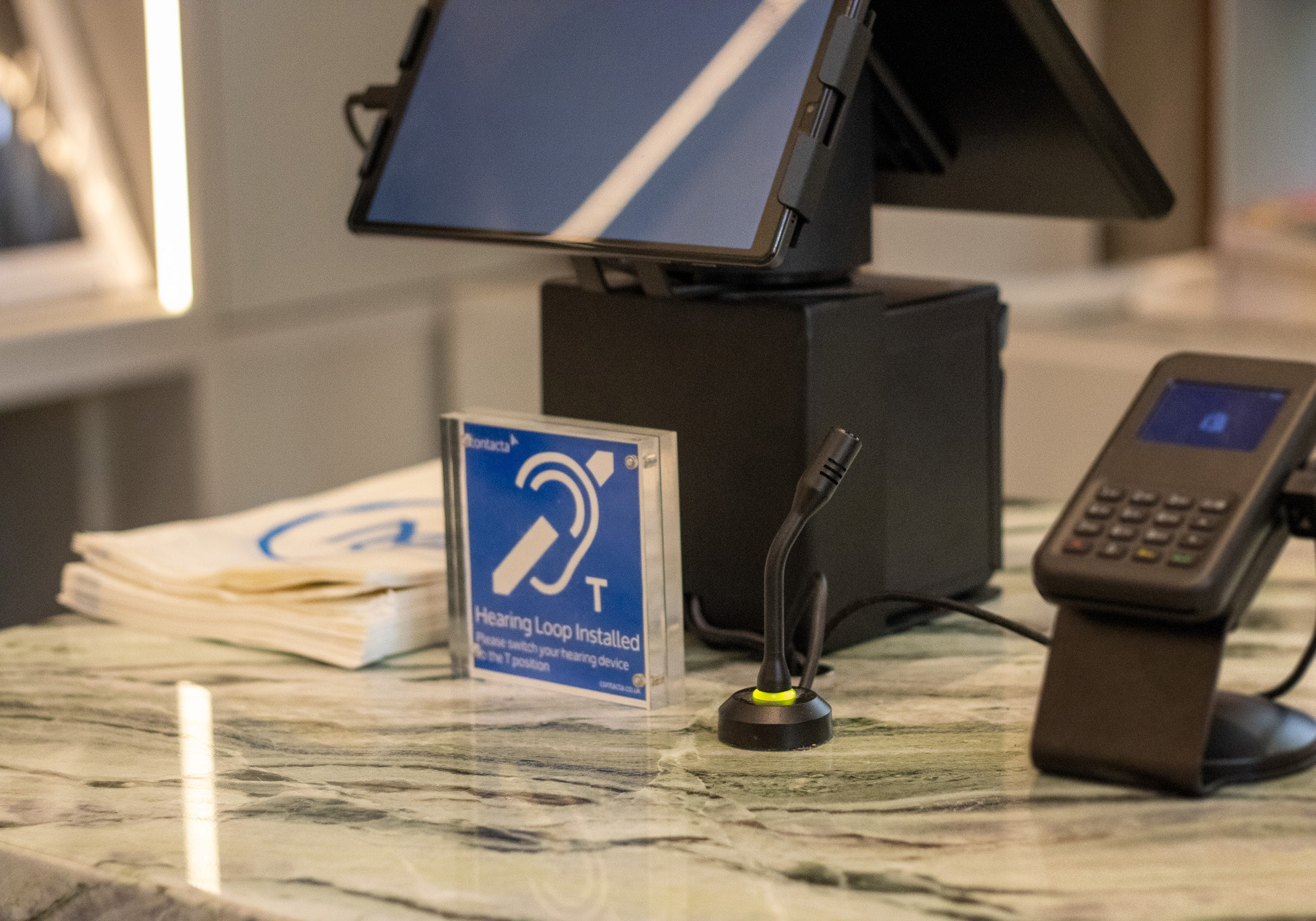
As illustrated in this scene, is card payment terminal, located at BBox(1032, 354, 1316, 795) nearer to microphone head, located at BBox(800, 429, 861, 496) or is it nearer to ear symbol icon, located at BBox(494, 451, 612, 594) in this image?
microphone head, located at BBox(800, 429, 861, 496)

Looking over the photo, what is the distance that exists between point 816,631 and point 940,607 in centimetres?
11

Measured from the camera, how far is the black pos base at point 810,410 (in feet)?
2.66

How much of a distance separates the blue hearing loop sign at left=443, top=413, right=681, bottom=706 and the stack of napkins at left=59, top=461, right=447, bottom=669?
0.07 metres

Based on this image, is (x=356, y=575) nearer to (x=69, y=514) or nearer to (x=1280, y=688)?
(x=1280, y=688)

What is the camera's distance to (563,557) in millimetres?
798

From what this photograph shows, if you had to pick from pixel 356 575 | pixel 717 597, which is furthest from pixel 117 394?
pixel 717 597

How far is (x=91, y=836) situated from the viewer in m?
0.65

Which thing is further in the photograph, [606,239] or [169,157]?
[169,157]

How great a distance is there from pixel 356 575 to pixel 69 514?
4.61 ft

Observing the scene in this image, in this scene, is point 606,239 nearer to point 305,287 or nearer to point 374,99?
point 374,99

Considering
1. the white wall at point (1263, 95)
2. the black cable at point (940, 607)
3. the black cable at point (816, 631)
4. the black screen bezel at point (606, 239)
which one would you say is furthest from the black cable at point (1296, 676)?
the white wall at point (1263, 95)

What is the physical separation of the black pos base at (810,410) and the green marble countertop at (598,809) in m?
0.06

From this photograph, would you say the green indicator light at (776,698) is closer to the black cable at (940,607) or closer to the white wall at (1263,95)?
the black cable at (940,607)

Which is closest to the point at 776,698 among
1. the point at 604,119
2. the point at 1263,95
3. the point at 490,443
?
the point at 490,443
